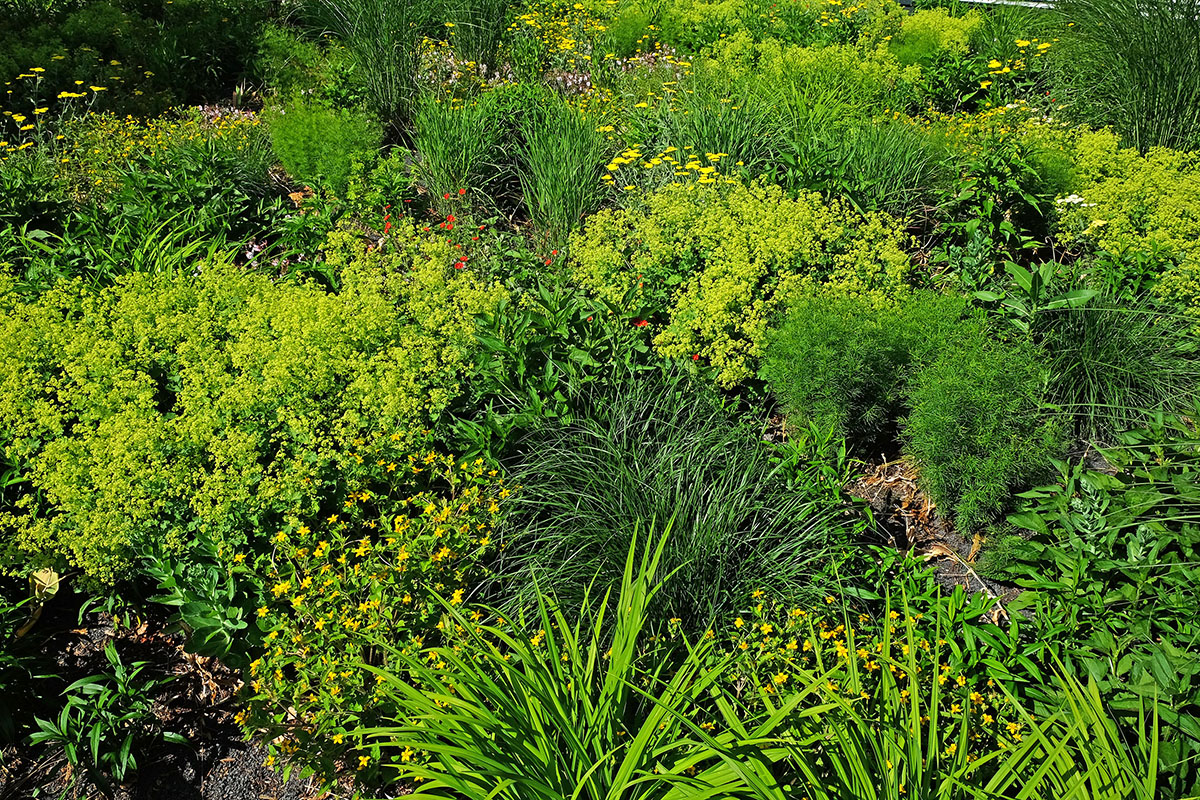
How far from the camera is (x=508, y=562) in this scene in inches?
129

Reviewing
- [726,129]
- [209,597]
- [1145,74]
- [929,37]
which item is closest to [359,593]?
[209,597]

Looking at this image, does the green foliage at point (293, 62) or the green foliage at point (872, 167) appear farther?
the green foliage at point (293, 62)

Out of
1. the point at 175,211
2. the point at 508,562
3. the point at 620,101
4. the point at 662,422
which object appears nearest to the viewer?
the point at 508,562

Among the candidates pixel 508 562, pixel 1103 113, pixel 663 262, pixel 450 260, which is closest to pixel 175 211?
pixel 450 260

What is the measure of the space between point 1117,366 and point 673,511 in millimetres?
2207

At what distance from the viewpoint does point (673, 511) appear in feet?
10.4

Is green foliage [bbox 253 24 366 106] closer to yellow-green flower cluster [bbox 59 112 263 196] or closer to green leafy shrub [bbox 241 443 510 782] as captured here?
yellow-green flower cluster [bbox 59 112 263 196]

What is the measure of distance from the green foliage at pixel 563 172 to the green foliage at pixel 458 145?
26 cm

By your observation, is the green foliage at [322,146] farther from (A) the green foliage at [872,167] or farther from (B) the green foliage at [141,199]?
(A) the green foliage at [872,167]

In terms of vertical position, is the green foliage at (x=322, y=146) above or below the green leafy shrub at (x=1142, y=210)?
below

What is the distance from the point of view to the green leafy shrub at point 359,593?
269 cm

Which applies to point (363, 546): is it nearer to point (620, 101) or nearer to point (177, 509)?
point (177, 509)

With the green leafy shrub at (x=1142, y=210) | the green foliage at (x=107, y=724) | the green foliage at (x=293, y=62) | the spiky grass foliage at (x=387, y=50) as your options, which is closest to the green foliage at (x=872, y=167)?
the green leafy shrub at (x=1142, y=210)

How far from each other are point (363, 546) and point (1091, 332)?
327 centimetres
